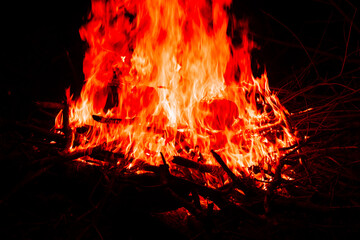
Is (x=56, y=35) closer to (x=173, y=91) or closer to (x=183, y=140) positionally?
(x=173, y=91)

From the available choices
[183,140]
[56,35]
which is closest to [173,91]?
[183,140]

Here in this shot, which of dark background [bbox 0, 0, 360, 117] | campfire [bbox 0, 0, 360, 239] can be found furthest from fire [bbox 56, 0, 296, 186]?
dark background [bbox 0, 0, 360, 117]

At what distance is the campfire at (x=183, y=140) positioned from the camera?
2.05m

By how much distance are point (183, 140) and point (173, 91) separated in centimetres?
75

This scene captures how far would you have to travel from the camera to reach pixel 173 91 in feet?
11.0

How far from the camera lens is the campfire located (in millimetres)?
2049

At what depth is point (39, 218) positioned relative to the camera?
2189 millimetres

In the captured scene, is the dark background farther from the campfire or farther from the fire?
the fire

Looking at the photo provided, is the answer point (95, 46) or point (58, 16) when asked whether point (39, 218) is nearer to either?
point (95, 46)

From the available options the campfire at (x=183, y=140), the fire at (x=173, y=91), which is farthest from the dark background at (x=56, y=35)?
the fire at (x=173, y=91)

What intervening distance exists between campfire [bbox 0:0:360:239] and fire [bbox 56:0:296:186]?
0.05 feet

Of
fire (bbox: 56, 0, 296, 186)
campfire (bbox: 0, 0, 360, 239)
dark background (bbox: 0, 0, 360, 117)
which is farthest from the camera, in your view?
dark background (bbox: 0, 0, 360, 117)

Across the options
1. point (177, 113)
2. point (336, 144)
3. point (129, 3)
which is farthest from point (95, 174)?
point (336, 144)

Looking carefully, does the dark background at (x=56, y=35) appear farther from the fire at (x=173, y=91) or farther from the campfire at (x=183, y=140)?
the fire at (x=173, y=91)
